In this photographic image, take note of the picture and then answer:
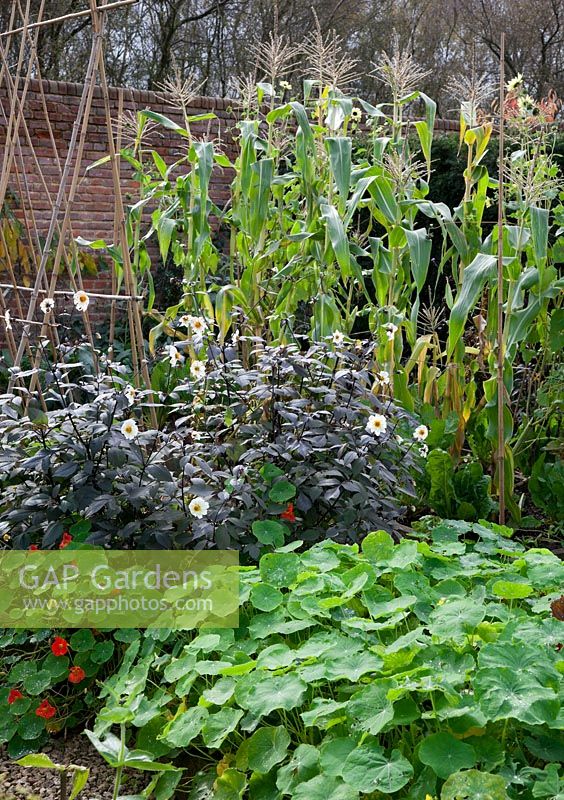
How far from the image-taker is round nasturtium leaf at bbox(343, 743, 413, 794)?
122 centimetres

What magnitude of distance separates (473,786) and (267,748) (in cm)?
40

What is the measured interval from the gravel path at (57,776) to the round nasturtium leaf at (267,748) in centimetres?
32

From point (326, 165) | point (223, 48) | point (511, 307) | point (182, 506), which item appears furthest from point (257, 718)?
point (223, 48)

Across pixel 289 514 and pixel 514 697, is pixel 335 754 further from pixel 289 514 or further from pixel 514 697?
pixel 289 514

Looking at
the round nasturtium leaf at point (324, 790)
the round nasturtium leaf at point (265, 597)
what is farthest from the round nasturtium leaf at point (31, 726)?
the round nasturtium leaf at point (324, 790)

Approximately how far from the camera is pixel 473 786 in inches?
46.4

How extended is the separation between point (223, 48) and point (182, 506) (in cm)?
915

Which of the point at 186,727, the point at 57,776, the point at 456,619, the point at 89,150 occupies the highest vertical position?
the point at 89,150

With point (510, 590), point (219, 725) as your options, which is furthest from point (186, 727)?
point (510, 590)

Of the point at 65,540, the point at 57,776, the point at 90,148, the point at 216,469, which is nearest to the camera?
the point at 57,776

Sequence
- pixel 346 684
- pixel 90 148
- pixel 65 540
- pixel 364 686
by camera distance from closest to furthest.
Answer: pixel 364 686
pixel 346 684
pixel 65 540
pixel 90 148

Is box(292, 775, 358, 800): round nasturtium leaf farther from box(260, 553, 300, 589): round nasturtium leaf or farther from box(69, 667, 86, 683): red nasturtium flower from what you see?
box(69, 667, 86, 683): red nasturtium flower

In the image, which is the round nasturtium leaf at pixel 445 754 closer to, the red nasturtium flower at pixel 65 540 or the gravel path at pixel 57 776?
the gravel path at pixel 57 776

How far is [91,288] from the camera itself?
21.5 feet
